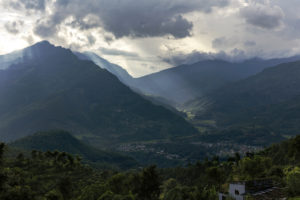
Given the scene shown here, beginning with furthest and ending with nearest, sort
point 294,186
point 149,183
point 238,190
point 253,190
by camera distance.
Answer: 1. point 149,183
2. point 238,190
3. point 253,190
4. point 294,186

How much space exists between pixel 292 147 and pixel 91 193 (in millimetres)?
93189

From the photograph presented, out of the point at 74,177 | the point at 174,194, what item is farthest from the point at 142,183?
the point at 74,177

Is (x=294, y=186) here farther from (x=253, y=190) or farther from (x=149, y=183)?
(x=149, y=183)

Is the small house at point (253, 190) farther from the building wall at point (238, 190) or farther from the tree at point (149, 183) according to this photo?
the tree at point (149, 183)

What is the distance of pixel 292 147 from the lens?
141750 mm

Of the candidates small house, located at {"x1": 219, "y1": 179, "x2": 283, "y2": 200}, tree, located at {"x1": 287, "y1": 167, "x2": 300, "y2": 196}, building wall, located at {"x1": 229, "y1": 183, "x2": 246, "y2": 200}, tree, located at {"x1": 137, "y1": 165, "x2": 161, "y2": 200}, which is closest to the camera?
tree, located at {"x1": 287, "y1": 167, "x2": 300, "y2": 196}

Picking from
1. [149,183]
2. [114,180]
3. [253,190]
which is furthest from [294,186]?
[114,180]

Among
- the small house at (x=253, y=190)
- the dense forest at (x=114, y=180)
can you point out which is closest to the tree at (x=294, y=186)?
the small house at (x=253, y=190)

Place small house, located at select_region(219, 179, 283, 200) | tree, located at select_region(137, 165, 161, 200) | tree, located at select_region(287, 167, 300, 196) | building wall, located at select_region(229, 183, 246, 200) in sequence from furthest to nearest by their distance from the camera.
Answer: tree, located at select_region(137, 165, 161, 200), building wall, located at select_region(229, 183, 246, 200), small house, located at select_region(219, 179, 283, 200), tree, located at select_region(287, 167, 300, 196)

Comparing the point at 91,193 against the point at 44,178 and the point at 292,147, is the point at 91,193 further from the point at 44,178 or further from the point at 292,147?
the point at 292,147

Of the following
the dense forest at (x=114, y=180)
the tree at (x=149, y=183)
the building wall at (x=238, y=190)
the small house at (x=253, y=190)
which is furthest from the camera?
the tree at (x=149, y=183)

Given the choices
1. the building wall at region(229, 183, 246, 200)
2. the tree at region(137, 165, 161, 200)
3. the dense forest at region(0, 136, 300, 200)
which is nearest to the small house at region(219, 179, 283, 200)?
the building wall at region(229, 183, 246, 200)

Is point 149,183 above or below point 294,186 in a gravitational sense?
below

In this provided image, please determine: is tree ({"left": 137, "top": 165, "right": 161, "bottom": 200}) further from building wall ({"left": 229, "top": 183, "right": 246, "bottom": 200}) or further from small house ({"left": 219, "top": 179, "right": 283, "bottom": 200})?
building wall ({"left": 229, "top": 183, "right": 246, "bottom": 200})
